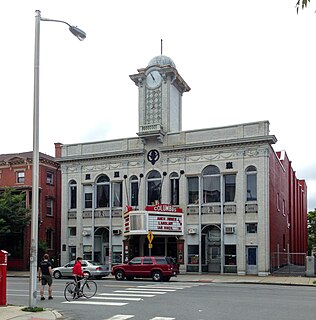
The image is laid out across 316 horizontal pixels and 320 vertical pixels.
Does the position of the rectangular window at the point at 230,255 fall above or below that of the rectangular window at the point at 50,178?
below

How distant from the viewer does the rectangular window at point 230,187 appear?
3836 centimetres

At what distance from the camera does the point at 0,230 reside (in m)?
42.7

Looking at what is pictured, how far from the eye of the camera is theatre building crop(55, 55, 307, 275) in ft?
123

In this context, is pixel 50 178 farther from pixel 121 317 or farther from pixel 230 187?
pixel 121 317

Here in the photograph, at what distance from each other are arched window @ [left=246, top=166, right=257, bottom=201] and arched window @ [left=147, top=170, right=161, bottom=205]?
7.10 m

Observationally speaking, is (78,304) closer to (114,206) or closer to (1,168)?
(114,206)

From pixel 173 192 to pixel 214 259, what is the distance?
A: 5.95m

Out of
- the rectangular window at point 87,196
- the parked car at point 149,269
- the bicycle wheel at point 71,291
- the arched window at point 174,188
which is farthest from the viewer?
the rectangular window at point 87,196

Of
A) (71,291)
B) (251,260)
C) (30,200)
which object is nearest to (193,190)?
(251,260)

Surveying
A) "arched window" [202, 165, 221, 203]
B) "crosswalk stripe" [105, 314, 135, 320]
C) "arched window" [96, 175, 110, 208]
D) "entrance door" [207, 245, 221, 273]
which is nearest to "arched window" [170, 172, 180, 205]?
"arched window" [202, 165, 221, 203]

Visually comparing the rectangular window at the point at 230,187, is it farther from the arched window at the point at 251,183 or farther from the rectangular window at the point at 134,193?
the rectangular window at the point at 134,193

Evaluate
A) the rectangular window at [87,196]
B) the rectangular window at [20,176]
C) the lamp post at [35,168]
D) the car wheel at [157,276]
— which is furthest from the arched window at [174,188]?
the lamp post at [35,168]

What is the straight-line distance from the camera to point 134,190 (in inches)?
1651

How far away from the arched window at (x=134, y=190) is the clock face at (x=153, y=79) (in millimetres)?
7562
